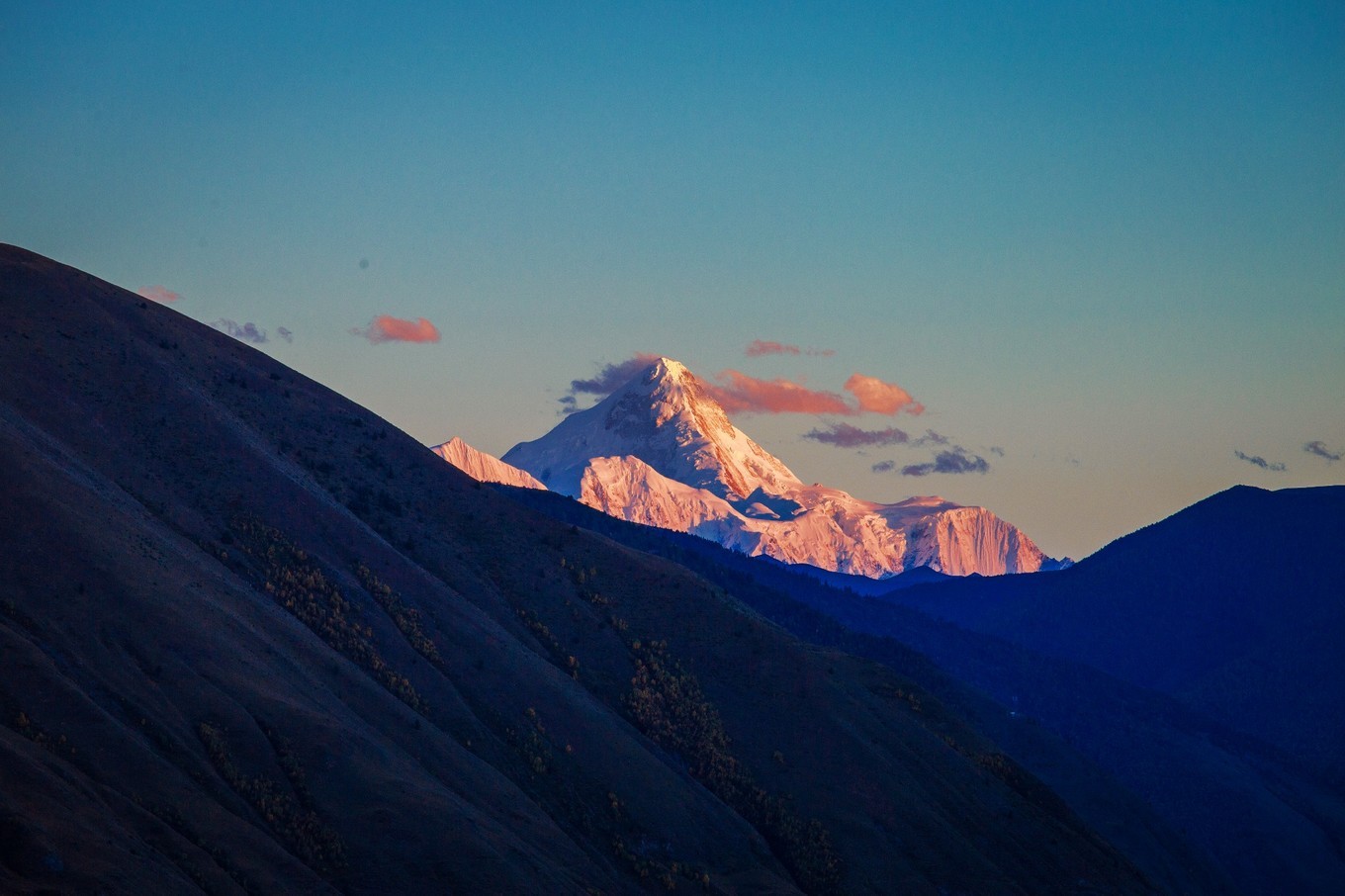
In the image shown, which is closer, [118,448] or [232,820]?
[232,820]

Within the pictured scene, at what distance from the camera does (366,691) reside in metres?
72.8

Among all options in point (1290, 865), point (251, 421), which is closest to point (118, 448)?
point (251, 421)

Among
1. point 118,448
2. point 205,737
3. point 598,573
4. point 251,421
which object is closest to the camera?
point 205,737

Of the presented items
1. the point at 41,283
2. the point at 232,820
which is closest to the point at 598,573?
the point at 41,283

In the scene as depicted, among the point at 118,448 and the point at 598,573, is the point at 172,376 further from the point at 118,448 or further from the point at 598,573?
the point at 598,573

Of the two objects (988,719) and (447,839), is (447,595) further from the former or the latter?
(988,719)

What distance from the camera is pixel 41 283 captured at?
323 feet

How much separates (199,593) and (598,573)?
155 ft

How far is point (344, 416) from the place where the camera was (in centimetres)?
11706

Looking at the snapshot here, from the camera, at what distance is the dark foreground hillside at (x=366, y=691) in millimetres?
53938

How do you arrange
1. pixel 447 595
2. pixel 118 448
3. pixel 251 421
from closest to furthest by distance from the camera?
pixel 118 448 → pixel 447 595 → pixel 251 421

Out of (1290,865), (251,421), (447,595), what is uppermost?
(251,421)

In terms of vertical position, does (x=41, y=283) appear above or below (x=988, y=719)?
above

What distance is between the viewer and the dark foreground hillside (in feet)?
177
